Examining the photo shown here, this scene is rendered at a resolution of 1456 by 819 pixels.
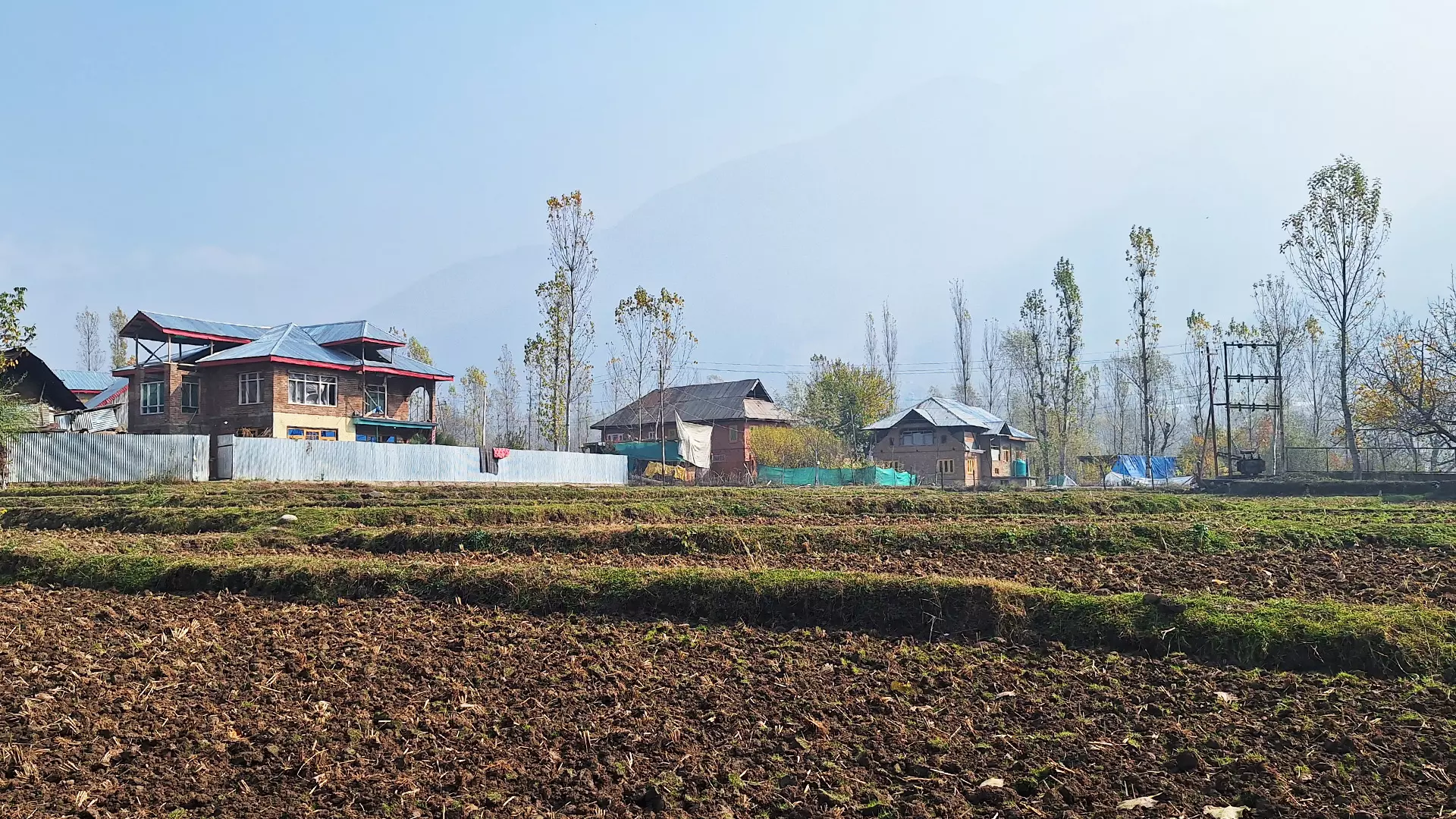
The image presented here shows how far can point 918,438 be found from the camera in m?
69.4

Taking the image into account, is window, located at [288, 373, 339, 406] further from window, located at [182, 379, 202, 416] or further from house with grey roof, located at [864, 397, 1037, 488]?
house with grey roof, located at [864, 397, 1037, 488]

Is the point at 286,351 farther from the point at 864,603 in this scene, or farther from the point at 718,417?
the point at 864,603

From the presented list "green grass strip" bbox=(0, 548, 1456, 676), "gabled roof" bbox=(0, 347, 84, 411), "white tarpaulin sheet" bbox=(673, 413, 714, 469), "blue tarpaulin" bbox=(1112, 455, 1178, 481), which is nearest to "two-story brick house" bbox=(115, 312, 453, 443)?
"gabled roof" bbox=(0, 347, 84, 411)

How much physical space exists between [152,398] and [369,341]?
11537 mm

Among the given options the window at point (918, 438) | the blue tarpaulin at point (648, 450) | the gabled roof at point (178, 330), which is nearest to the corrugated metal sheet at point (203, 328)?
the gabled roof at point (178, 330)

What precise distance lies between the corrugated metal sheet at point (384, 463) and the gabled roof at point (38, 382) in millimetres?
9964

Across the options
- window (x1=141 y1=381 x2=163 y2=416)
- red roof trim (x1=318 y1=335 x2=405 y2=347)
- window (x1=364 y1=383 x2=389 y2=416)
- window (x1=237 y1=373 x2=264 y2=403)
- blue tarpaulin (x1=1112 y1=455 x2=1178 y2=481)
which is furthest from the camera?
blue tarpaulin (x1=1112 y1=455 x2=1178 y2=481)

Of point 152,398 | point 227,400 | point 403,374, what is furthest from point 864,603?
point 152,398

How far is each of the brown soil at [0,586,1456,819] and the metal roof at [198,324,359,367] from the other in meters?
42.5

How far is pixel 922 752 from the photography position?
18.7ft

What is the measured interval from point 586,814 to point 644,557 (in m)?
9.83

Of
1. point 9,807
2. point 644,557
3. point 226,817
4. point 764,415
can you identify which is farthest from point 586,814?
point 764,415

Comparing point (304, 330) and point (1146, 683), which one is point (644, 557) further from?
point (304, 330)

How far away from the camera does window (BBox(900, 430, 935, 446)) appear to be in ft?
226
